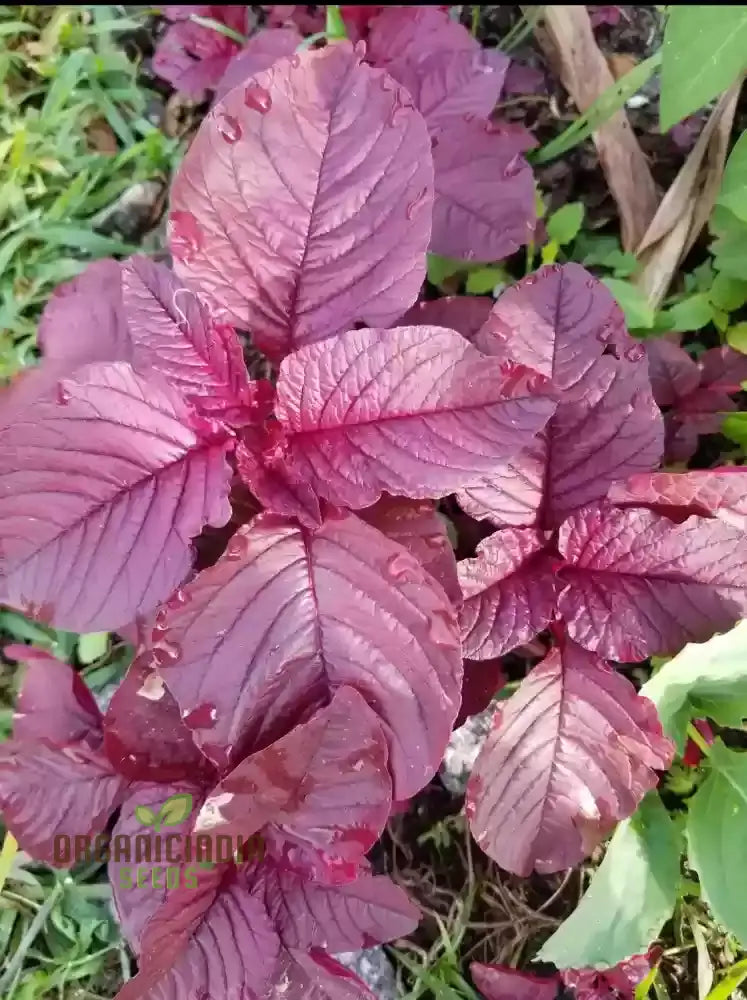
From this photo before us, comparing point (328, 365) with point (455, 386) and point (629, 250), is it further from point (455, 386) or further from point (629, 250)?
point (629, 250)

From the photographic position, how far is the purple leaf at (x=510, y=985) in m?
1.00

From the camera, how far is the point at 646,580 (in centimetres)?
85

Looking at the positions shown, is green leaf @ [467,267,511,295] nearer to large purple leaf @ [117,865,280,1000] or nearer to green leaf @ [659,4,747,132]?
green leaf @ [659,4,747,132]

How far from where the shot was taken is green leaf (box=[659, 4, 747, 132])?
0.97 m

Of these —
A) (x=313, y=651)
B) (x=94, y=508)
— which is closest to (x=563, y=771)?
(x=313, y=651)

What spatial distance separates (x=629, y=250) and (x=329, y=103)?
0.70 meters

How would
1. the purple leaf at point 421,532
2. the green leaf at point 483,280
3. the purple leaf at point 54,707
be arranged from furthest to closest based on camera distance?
1. the green leaf at point 483,280
2. the purple leaf at point 54,707
3. the purple leaf at point 421,532

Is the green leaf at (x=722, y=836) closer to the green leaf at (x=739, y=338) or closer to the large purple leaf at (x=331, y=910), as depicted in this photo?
the large purple leaf at (x=331, y=910)

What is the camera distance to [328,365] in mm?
751

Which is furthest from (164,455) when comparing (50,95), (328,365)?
(50,95)

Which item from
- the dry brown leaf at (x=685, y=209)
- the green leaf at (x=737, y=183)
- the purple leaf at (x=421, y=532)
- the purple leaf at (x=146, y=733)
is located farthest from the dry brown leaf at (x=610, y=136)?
the purple leaf at (x=146, y=733)

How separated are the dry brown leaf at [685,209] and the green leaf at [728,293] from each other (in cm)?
8

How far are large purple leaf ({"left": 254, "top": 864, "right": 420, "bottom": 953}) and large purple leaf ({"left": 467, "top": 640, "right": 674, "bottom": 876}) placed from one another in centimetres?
12

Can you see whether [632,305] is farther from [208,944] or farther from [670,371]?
[208,944]
